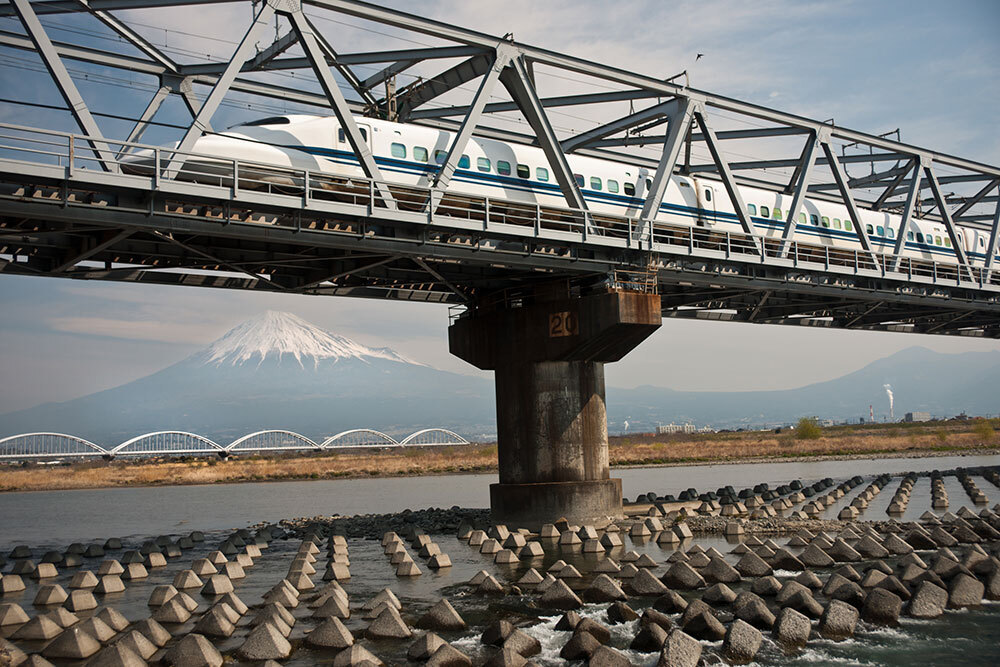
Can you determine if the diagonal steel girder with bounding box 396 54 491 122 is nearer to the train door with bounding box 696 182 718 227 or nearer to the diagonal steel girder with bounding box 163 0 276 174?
the diagonal steel girder with bounding box 163 0 276 174

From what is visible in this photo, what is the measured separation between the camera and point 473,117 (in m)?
28.3

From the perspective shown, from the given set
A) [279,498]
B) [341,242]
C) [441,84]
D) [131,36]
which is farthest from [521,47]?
[279,498]

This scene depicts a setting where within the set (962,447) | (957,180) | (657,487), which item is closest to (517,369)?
(657,487)

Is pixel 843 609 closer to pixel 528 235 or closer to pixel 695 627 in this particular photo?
pixel 695 627

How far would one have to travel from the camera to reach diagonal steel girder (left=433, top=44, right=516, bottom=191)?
27.7 metres

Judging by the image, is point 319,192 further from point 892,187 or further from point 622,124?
point 892,187

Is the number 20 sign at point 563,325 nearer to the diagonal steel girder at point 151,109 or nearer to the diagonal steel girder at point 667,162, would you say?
the diagonal steel girder at point 667,162

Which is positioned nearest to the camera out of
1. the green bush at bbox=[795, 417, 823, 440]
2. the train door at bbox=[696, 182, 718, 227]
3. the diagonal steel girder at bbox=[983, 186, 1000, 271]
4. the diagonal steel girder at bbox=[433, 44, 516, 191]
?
the diagonal steel girder at bbox=[433, 44, 516, 191]

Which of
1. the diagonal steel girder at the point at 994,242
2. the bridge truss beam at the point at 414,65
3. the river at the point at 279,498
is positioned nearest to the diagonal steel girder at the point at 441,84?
the bridge truss beam at the point at 414,65

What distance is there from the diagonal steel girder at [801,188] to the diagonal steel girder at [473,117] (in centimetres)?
1452

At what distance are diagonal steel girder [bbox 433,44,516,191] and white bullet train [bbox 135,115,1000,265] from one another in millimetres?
1407

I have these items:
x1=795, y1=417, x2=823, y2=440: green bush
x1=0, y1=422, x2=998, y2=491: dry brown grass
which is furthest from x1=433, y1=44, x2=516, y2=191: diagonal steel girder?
x1=795, y1=417, x2=823, y2=440: green bush

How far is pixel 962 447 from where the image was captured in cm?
9469

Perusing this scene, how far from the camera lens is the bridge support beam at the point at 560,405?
1270 inches
